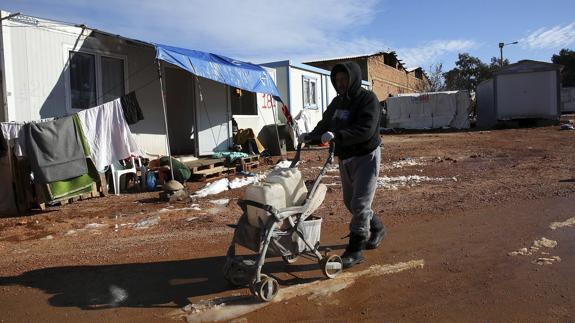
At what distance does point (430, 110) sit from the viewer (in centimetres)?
2995

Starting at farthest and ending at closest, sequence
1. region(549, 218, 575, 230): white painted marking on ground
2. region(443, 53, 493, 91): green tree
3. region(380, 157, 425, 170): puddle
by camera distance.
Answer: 1. region(443, 53, 493, 91): green tree
2. region(380, 157, 425, 170): puddle
3. region(549, 218, 575, 230): white painted marking on ground

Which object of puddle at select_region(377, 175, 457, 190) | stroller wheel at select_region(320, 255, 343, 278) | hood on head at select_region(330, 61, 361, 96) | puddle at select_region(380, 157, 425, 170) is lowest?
stroller wheel at select_region(320, 255, 343, 278)

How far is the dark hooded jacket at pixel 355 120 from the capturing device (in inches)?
169

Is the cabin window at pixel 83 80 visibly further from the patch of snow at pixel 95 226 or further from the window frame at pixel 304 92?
the window frame at pixel 304 92

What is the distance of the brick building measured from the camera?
3497cm

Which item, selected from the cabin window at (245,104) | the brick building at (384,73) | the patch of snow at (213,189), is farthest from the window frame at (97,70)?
the brick building at (384,73)

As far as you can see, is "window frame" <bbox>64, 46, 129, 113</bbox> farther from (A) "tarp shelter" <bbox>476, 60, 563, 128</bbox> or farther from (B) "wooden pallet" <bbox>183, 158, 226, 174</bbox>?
(A) "tarp shelter" <bbox>476, 60, 563, 128</bbox>

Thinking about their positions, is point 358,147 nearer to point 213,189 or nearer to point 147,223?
point 147,223

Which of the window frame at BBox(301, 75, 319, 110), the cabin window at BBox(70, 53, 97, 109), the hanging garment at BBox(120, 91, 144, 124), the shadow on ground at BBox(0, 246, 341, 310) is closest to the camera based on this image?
the shadow on ground at BBox(0, 246, 341, 310)

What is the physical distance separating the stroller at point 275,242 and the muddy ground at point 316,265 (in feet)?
0.51

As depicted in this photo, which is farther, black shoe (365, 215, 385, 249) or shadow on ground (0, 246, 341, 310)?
black shoe (365, 215, 385, 249)

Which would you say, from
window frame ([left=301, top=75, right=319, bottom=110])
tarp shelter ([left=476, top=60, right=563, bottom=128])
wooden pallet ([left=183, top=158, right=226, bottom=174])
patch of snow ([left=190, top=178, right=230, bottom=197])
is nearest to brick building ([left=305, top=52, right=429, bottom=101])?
tarp shelter ([left=476, top=60, right=563, bottom=128])

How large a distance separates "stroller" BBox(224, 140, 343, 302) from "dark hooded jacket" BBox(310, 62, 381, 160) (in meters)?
0.20

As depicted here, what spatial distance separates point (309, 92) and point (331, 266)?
16134 mm
